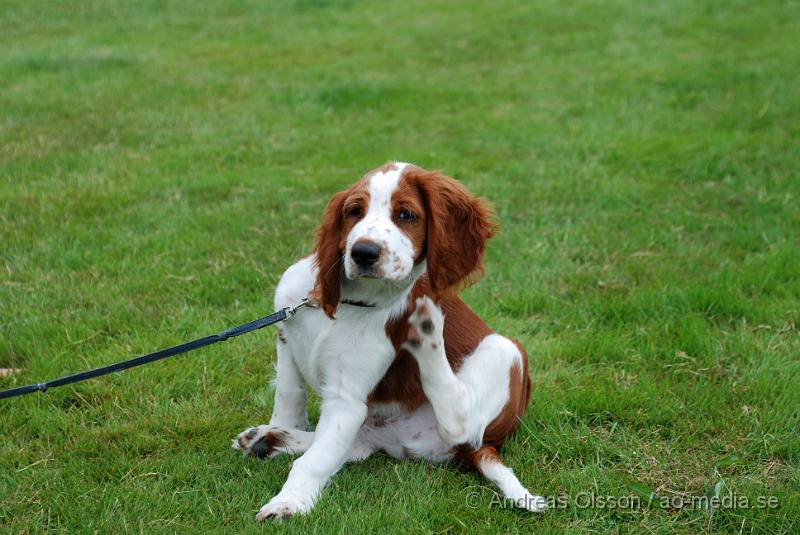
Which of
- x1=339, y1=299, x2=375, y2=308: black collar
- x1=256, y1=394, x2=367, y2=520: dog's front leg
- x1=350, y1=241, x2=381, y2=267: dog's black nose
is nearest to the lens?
x1=350, y1=241, x2=381, y2=267: dog's black nose

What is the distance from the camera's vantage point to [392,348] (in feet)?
10.8

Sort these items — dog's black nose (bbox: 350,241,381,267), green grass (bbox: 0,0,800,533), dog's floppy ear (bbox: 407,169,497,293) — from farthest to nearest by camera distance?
green grass (bbox: 0,0,800,533)
dog's floppy ear (bbox: 407,169,497,293)
dog's black nose (bbox: 350,241,381,267)

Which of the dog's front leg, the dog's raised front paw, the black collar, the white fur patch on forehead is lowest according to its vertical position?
the dog's raised front paw

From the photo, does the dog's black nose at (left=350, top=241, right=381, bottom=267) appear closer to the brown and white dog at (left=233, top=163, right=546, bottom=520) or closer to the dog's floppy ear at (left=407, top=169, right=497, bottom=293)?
the brown and white dog at (left=233, top=163, right=546, bottom=520)

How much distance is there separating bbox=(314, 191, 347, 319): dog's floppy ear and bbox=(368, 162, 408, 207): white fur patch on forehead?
0.15 m

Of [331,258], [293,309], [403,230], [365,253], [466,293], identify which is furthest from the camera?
[466,293]

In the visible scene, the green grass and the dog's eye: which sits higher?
the dog's eye

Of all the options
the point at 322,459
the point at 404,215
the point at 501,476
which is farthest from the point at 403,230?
the point at 501,476

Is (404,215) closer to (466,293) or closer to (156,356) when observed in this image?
(156,356)

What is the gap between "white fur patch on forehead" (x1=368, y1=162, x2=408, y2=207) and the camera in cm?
312

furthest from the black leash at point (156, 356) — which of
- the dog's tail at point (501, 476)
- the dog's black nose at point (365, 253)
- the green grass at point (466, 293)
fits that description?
the dog's tail at point (501, 476)

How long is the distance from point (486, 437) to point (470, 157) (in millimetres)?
4220

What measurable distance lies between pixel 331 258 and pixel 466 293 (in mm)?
2030

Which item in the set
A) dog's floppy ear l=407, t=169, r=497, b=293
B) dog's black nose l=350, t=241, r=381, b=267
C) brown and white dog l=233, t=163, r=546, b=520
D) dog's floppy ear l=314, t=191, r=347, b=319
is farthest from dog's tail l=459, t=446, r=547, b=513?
dog's black nose l=350, t=241, r=381, b=267
